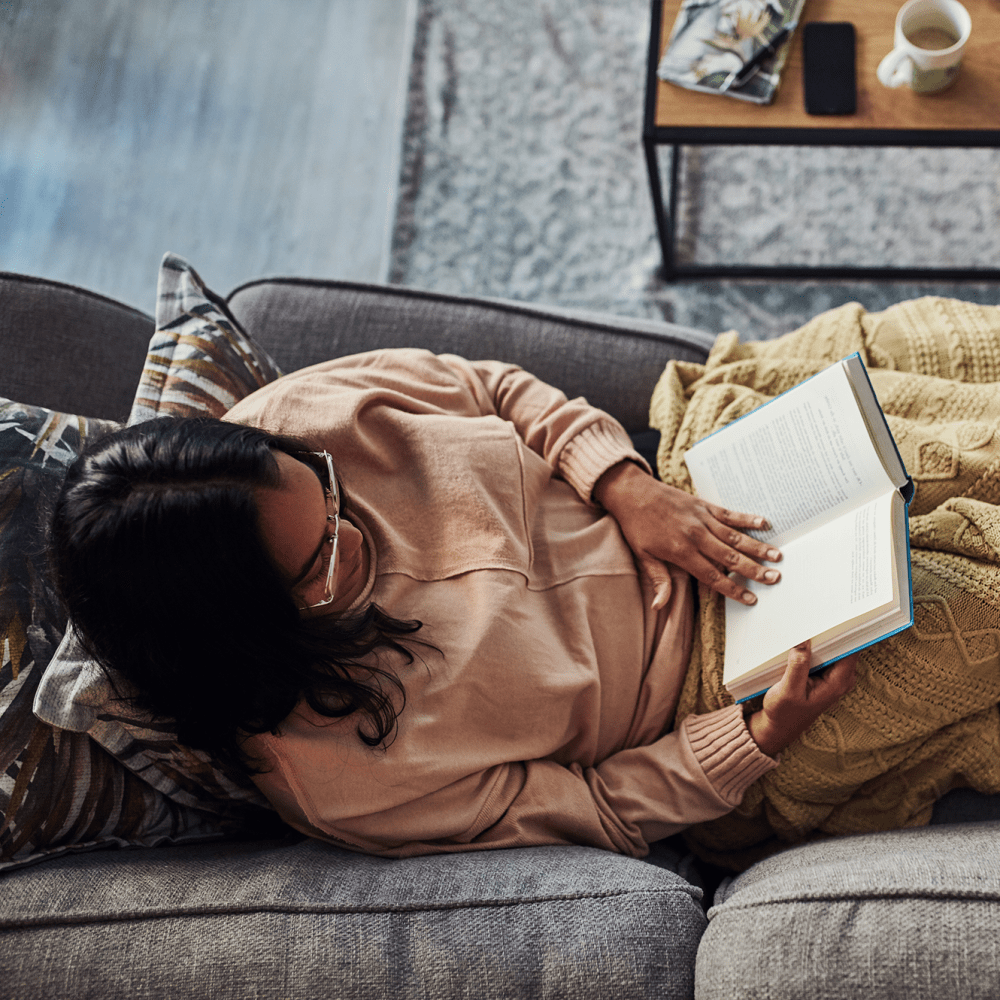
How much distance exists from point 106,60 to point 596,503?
197 cm

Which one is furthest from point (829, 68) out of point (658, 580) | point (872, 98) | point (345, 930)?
point (345, 930)

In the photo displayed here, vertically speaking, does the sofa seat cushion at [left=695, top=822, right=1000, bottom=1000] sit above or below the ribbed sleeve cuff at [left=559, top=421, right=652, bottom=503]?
below

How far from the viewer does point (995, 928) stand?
70 cm

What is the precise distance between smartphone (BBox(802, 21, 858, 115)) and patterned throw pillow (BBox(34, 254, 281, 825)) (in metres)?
1.00

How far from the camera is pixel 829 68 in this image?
1472 mm

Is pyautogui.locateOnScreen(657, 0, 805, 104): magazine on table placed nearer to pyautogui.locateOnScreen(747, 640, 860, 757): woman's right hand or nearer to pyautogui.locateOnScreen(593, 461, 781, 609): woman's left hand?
pyautogui.locateOnScreen(593, 461, 781, 609): woman's left hand

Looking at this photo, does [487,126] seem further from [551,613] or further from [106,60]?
[551,613]

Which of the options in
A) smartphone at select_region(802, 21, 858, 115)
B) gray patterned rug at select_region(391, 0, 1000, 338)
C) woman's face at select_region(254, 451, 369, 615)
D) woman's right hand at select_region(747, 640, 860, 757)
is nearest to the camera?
woman's face at select_region(254, 451, 369, 615)

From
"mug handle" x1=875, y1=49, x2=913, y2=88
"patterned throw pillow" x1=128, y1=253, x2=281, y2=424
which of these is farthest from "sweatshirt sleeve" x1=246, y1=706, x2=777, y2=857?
"mug handle" x1=875, y1=49, x2=913, y2=88

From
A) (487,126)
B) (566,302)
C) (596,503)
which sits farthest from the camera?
(487,126)

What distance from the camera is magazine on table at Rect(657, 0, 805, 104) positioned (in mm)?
1476

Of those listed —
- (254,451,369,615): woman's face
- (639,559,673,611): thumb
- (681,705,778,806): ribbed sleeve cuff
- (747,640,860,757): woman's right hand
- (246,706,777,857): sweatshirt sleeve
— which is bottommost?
(246,706,777,857): sweatshirt sleeve

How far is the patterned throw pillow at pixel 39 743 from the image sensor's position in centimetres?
86

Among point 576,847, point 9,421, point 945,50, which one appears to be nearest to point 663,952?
point 576,847
